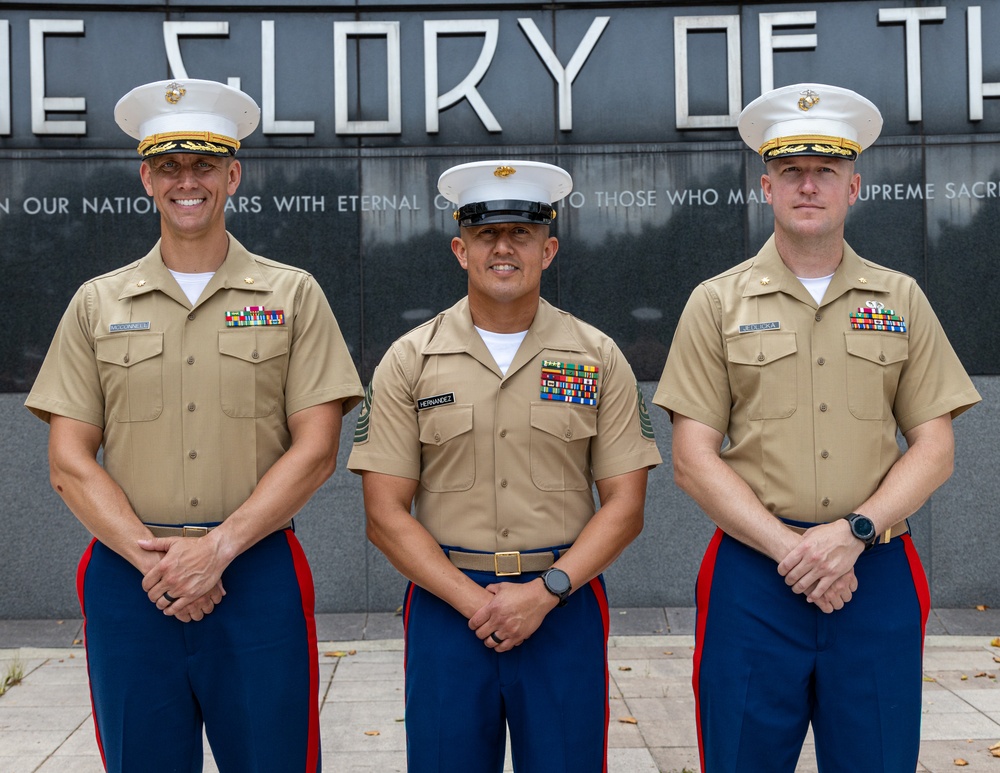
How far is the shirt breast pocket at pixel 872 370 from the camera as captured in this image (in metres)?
2.83

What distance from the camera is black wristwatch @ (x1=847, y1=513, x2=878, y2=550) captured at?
265cm

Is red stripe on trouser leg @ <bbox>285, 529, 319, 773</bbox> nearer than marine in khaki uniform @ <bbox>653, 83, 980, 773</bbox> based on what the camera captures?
No

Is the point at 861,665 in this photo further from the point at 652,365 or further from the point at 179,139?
the point at 652,365

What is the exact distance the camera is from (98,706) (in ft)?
9.27

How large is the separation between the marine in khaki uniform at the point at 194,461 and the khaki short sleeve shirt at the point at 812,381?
1040 mm

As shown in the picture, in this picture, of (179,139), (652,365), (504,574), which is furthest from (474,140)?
(504,574)

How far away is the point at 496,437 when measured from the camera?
9.25 feet

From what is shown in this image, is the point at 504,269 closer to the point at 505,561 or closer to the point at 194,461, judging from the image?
the point at 505,561

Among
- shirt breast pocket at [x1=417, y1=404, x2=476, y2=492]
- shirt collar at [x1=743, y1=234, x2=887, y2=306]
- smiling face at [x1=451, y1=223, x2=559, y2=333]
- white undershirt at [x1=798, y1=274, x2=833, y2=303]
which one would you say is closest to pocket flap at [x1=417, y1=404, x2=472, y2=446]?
shirt breast pocket at [x1=417, y1=404, x2=476, y2=492]

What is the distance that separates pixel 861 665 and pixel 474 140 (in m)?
4.56

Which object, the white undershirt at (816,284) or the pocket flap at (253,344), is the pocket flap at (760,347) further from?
the pocket flap at (253,344)

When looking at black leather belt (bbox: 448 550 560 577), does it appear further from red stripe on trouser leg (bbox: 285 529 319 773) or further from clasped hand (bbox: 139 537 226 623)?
clasped hand (bbox: 139 537 226 623)

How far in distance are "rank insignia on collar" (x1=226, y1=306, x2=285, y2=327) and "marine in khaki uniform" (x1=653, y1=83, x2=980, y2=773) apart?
114 centimetres

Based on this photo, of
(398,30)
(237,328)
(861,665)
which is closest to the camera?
(861,665)
